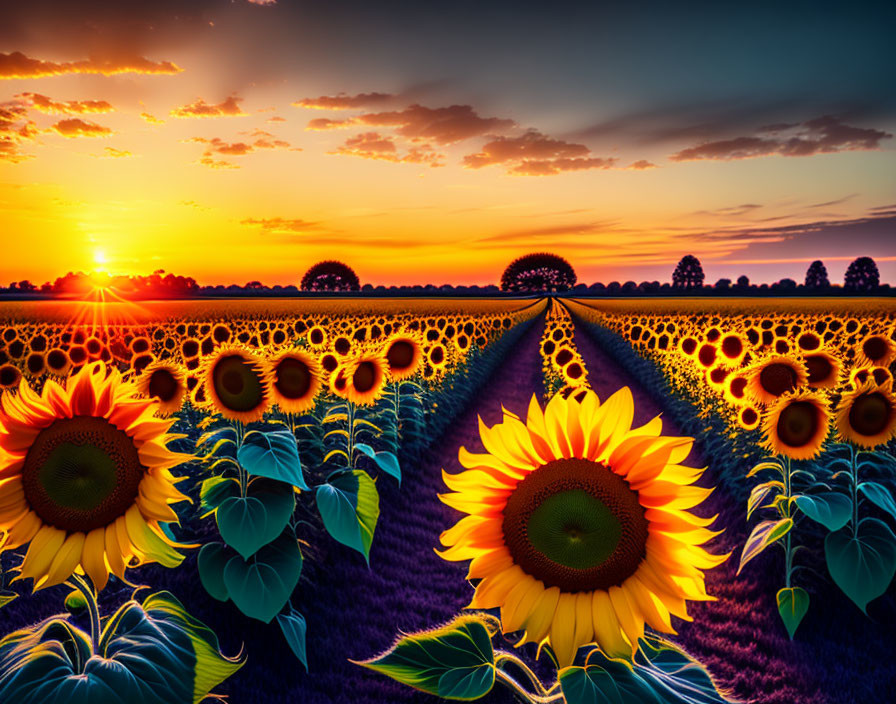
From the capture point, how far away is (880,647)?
4113 millimetres

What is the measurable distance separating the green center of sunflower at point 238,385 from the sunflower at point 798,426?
4088mm

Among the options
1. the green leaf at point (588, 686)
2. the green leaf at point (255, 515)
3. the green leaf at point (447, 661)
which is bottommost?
the green leaf at point (255, 515)

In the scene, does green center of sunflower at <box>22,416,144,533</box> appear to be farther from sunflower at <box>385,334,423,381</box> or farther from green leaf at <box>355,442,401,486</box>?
sunflower at <box>385,334,423,381</box>

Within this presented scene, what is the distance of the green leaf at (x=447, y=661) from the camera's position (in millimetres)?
1405

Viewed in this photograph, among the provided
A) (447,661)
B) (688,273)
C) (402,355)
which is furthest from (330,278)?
(447,661)

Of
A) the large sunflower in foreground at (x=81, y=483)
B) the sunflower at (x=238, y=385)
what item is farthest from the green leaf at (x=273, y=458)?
the large sunflower in foreground at (x=81, y=483)

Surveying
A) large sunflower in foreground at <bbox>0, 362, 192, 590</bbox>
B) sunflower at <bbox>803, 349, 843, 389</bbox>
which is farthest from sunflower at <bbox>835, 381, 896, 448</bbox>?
large sunflower in foreground at <bbox>0, 362, 192, 590</bbox>

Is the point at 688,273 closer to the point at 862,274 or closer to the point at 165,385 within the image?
the point at 862,274

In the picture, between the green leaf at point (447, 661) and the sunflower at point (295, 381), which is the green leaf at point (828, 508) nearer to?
the green leaf at point (447, 661)

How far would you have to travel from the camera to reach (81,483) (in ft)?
6.07

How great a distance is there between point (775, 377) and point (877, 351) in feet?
11.7

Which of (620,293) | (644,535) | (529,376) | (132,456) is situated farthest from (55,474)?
(620,293)

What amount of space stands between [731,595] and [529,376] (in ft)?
39.9

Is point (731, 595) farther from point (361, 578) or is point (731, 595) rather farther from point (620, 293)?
point (620, 293)
